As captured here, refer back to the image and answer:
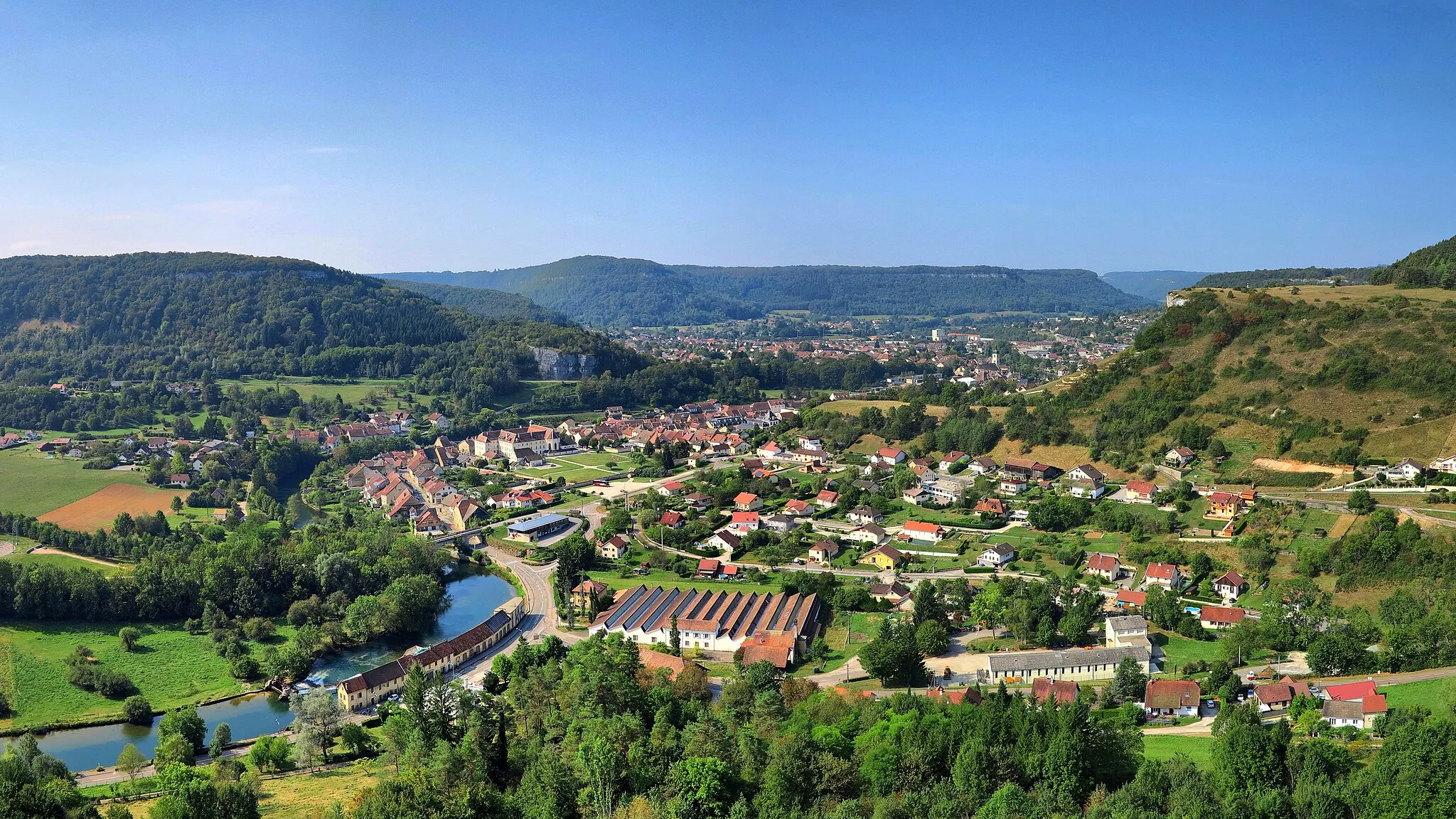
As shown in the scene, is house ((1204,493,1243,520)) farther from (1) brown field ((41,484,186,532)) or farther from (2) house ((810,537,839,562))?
(1) brown field ((41,484,186,532))

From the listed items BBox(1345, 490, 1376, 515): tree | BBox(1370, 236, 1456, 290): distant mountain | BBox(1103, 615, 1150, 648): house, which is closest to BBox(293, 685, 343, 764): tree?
BBox(1103, 615, 1150, 648): house

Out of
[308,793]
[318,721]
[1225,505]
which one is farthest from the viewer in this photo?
[1225,505]

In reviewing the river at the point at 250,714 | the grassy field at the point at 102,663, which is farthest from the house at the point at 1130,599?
the grassy field at the point at 102,663

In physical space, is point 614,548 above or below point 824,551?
below

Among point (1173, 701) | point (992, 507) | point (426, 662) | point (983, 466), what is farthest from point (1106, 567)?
point (426, 662)

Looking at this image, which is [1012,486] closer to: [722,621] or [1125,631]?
[1125,631]
